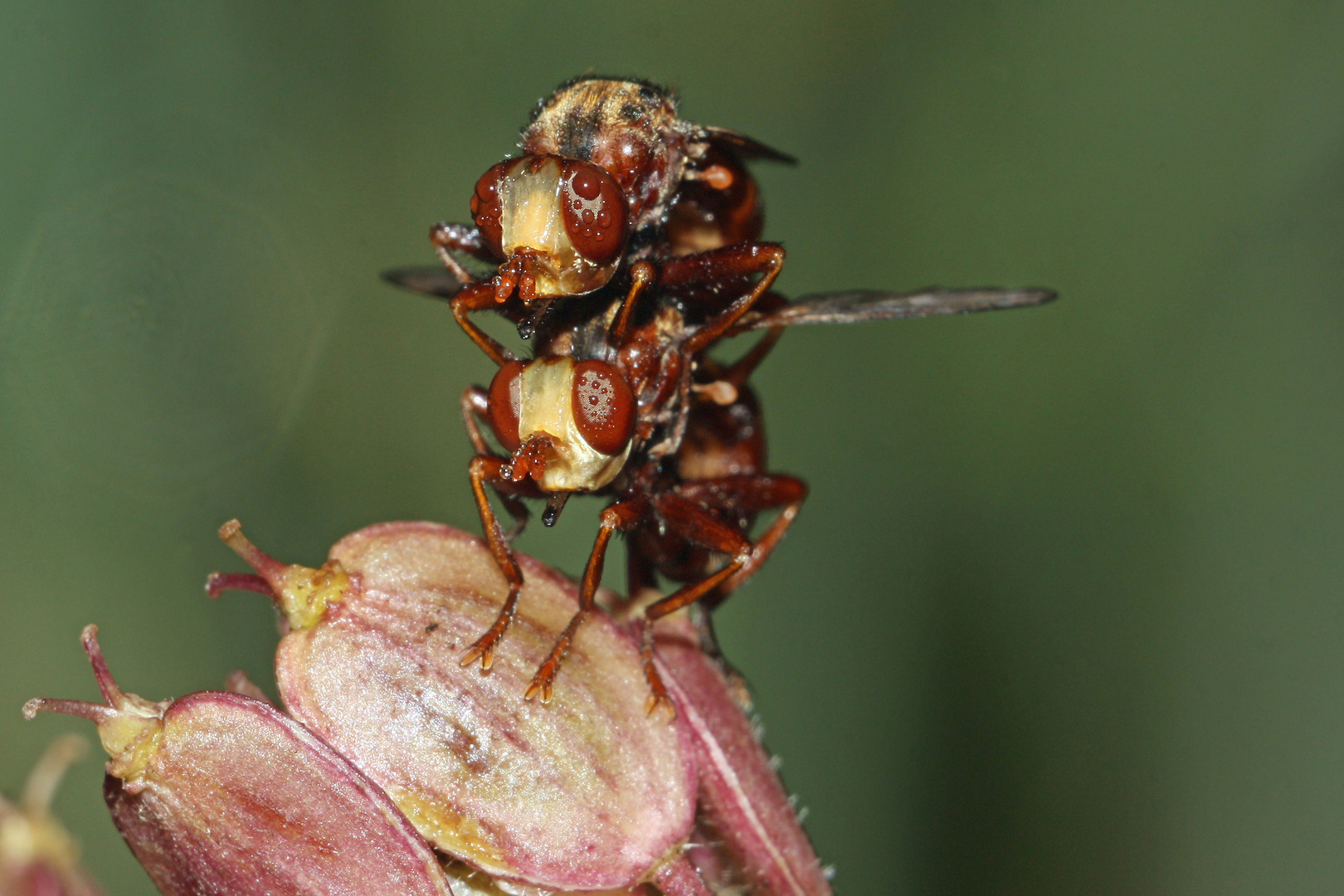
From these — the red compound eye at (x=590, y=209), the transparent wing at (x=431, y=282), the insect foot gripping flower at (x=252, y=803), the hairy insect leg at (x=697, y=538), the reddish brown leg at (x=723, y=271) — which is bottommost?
the insect foot gripping flower at (x=252, y=803)

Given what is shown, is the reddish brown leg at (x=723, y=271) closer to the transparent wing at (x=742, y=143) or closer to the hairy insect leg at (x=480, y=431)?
the transparent wing at (x=742, y=143)

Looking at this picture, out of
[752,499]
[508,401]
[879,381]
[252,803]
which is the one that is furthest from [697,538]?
[879,381]

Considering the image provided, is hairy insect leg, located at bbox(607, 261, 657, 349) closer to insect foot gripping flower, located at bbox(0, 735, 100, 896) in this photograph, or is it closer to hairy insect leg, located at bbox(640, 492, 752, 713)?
hairy insect leg, located at bbox(640, 492, 752, 713)

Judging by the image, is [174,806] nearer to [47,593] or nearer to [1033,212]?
[47,593]

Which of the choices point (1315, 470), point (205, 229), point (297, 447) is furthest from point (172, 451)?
point (1315, 470)

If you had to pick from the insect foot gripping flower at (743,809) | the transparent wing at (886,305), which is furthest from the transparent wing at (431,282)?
the insect foot gripping flower at (743,809)

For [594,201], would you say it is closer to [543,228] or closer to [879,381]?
[543,228]

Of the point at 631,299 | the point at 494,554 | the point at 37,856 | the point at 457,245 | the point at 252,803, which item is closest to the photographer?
the point at 252,803
